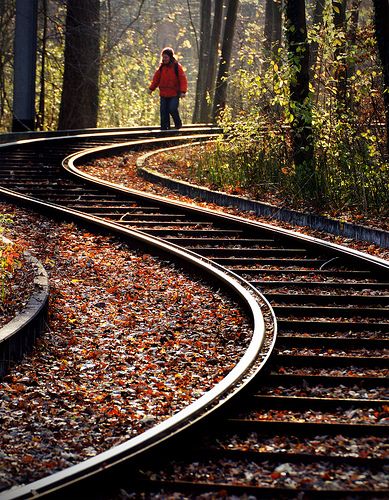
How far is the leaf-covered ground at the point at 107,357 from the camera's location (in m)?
5.52

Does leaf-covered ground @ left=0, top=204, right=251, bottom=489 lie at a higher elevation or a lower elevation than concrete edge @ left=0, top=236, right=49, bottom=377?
lower

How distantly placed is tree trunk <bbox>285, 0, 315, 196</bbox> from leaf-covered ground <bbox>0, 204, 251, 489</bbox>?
4.55 meters

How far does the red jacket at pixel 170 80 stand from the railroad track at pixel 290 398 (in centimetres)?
1257

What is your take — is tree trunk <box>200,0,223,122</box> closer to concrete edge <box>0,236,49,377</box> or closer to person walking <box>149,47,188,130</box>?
person walking <box>149,47,188,130</box>

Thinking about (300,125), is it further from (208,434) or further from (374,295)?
(208,434)

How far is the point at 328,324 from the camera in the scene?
7.71m

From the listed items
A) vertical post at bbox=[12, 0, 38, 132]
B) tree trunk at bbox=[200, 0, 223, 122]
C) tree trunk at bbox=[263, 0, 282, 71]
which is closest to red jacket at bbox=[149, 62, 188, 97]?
vertical post at bbox=[12, 0, 38, 132]

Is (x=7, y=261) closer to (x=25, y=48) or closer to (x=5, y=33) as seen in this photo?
(x=25, y=48)

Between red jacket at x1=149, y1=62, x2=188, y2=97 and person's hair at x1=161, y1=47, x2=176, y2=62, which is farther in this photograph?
red jacket at x1=149, y1=62, x2=188, y2=97

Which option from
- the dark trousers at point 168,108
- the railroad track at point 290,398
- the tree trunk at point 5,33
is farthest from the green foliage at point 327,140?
the tree trunk at point 5,33

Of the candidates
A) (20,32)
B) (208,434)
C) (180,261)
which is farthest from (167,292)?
(20,32)

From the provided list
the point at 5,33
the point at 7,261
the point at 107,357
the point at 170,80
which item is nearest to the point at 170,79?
the point at 170,80

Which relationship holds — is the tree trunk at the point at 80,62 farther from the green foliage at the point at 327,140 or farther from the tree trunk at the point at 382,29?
the tree trunk at the point at 382,29

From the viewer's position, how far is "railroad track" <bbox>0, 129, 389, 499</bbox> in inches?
189
